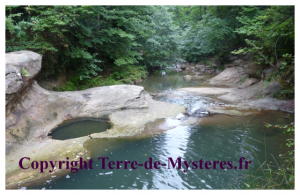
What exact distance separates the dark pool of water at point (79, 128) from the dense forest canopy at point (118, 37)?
3.36 meters

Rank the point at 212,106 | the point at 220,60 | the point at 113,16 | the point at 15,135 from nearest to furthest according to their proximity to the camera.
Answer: the point at 15,135 → the point at 212,106 → the point at 113,16 → the point at 220,60

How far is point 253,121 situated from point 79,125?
20.7ft

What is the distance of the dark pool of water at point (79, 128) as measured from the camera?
600 centimetres

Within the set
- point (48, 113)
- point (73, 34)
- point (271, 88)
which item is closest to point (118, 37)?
point (73, 34)

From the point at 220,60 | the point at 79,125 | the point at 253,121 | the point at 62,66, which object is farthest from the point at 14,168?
the point at 220,60

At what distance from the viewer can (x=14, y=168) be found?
4180 mm

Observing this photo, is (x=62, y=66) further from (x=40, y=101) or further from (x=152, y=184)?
(x=152, y=184)

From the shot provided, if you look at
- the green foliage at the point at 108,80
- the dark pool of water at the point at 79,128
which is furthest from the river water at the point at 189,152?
the green foliage at the point at 108,80

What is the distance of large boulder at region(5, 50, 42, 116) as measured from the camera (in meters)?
5.05

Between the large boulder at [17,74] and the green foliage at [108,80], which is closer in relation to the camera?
the large boulder at [17,74]

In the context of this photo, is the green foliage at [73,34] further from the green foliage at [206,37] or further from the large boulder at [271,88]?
the large boulder at [271,88]

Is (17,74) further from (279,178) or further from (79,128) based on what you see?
(279,178)

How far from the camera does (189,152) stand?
4965mm

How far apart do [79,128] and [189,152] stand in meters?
3.83
